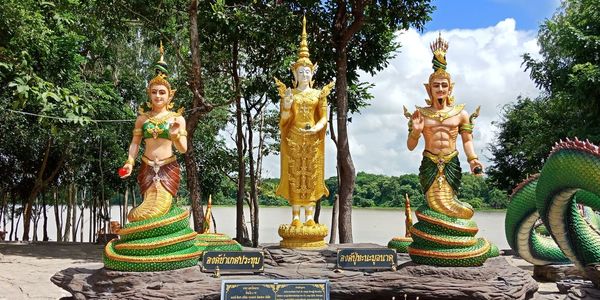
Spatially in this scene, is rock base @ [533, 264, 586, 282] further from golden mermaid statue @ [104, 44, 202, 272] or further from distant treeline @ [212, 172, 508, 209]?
distant treeline @ [212, 172, 508, 209]

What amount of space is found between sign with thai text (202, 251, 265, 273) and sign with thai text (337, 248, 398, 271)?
968 mm

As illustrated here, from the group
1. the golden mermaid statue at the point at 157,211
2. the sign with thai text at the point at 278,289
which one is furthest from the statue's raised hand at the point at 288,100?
the sign with thai text at the point at 278,289

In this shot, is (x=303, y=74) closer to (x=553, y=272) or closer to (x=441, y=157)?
(x=441, y=157)

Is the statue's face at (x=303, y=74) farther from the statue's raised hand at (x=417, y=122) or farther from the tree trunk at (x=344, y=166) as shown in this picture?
the tree trunk at (x=344, y=166)

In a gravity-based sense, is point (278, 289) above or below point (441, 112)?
below

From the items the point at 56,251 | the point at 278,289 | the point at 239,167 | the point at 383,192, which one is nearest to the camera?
the point at 278,289

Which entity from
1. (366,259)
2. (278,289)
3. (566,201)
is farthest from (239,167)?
(566,201)

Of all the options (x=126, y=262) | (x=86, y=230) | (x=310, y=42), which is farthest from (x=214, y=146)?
(x=86, y=230)

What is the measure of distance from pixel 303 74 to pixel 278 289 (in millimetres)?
3186

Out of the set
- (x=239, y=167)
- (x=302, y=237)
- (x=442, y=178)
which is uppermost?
(x=239, y=167)

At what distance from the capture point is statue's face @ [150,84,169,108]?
6961mm

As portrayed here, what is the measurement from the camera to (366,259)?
21.7 feet

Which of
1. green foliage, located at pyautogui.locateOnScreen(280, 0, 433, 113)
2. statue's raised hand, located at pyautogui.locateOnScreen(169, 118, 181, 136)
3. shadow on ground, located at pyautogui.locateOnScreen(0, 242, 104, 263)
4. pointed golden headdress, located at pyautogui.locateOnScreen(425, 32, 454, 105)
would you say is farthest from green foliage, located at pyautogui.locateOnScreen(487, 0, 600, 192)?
shadow on ground, located at pyautogui.locateOnScreen(0, 242, 104, 263)

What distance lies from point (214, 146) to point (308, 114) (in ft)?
36.3
